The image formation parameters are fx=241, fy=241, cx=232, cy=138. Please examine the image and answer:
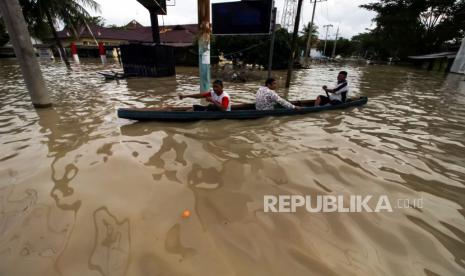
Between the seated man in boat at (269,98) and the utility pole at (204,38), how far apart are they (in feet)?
8.13

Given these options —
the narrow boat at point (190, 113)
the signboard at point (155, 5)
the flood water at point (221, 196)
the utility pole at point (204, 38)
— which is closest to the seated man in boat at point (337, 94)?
the narrow boat at point (190, 113)

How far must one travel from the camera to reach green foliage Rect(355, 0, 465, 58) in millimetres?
30672

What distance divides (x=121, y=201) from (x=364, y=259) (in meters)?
2.74

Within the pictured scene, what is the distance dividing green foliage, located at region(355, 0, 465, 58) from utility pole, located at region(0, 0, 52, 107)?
40719 millimetres

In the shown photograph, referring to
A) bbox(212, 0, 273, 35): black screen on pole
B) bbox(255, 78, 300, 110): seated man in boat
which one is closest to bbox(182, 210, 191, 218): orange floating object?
bbox(255, 78, 300, 110): seated man in boat

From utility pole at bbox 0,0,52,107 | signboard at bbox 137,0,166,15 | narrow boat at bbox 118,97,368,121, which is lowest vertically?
narrow boat at bbox 118,97,368,121

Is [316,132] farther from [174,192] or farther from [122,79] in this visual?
[122,79]

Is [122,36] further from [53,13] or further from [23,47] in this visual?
[23,47]

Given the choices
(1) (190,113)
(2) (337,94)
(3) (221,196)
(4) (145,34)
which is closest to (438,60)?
(2) (337,94)

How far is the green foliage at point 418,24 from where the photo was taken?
3067cm

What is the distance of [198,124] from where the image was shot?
19.8 feet

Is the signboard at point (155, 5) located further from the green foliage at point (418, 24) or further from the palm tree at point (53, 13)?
the green foliage at point (418, 24)

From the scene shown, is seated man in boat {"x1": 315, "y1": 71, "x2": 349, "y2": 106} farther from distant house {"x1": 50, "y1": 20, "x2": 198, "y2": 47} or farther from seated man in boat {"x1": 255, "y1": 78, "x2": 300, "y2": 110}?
distant house {"x1": 50, "y1": 20, "x2": 198, "y2": 47}

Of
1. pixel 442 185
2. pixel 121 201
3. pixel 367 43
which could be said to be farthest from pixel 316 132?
pixel 367 43
